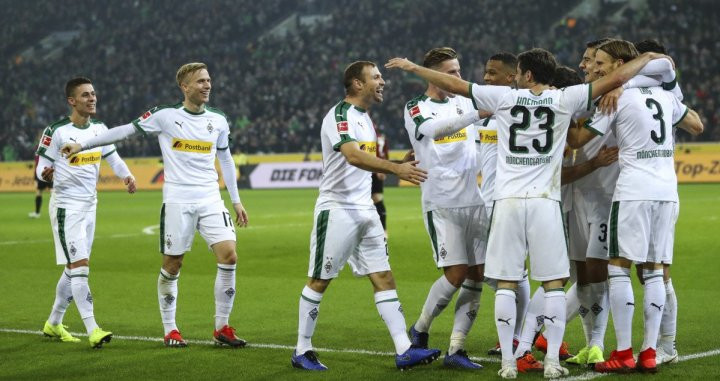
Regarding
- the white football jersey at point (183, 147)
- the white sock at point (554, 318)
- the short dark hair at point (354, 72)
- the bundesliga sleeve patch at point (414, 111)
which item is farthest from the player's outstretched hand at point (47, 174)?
the white sock at point (554, 318)

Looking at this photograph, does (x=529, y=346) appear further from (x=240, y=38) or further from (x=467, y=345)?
(x=240, y=38)

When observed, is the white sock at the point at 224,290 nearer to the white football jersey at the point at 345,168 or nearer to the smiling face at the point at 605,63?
the white football jersey at the point at 345,168

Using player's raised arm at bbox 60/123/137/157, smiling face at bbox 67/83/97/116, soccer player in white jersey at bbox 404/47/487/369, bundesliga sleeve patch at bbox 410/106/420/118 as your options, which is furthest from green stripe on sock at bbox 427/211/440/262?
smiling face at bbox 67/83/97/116

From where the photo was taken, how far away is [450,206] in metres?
7.35

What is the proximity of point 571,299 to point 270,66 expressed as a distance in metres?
40.1

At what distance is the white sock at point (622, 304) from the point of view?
657cm

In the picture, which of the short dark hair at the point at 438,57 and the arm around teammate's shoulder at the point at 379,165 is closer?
the arm around teammate's shoulder at the point at 379,165

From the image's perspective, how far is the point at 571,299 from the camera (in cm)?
731

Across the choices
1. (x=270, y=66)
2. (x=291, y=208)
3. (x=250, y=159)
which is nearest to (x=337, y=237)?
(x=291, y=208)

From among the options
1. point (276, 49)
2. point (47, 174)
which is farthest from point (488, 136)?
point (276, 49)

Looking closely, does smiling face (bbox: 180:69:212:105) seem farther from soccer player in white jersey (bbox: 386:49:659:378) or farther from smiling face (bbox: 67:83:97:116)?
soccer player in white jersey (bbox: 386:49:659:378)

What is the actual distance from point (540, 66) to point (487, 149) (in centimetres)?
147

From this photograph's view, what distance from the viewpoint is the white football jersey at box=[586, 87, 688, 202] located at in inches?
259

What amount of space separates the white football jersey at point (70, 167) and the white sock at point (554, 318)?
4.37 metres
